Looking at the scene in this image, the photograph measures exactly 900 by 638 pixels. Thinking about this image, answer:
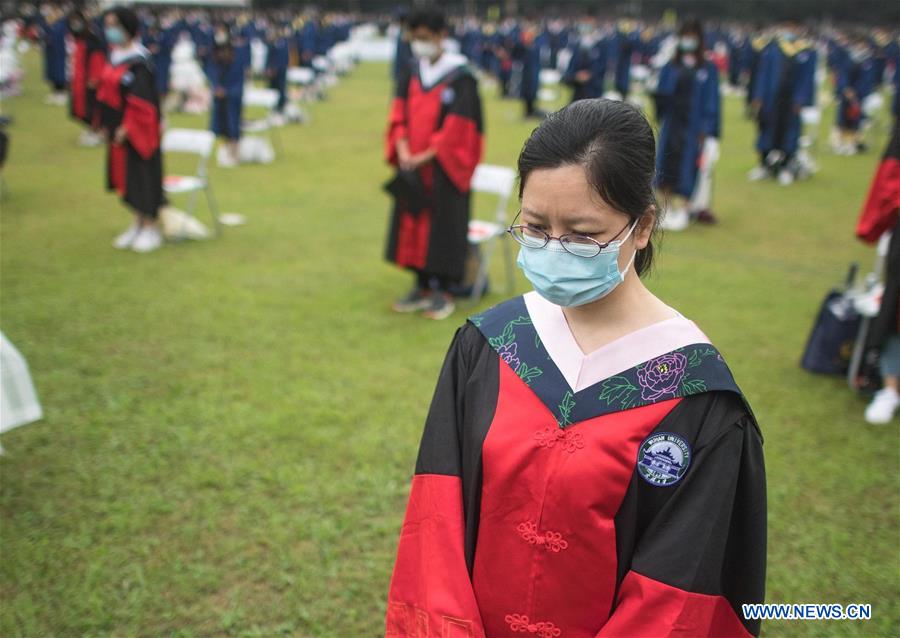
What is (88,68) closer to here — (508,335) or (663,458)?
(508,335)

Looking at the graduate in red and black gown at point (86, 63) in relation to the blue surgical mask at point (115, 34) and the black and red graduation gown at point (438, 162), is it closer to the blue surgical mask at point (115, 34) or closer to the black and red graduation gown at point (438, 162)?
the blue surgical mask at point (115, 34)

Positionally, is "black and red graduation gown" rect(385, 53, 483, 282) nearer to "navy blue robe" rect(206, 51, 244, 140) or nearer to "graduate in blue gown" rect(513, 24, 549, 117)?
"navy blue robe" rect(206, 51, 244, 140)

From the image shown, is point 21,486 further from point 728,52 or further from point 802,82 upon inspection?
point 728,52

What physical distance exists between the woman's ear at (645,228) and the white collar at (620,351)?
166 mm

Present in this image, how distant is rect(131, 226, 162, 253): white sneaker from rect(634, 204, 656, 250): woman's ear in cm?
611

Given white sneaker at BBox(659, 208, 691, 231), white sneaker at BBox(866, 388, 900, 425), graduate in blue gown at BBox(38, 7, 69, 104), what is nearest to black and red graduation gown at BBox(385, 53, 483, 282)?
white sneaker at BBox(866, 388, 900, 425)

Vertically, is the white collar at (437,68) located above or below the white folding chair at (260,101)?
above

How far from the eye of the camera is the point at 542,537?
1.47 metres

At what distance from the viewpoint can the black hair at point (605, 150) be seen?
1.39 m

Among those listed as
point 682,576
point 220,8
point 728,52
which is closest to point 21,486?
point 682,576

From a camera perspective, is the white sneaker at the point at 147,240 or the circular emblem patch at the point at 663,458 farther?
the white sneaker at the point at 147,240

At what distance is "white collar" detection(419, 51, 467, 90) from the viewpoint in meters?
4.82

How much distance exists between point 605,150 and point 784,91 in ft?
31.2

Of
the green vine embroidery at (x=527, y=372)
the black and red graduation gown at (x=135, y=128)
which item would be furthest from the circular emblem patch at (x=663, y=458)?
the black and red graduation gown at (x=135, y=128)
